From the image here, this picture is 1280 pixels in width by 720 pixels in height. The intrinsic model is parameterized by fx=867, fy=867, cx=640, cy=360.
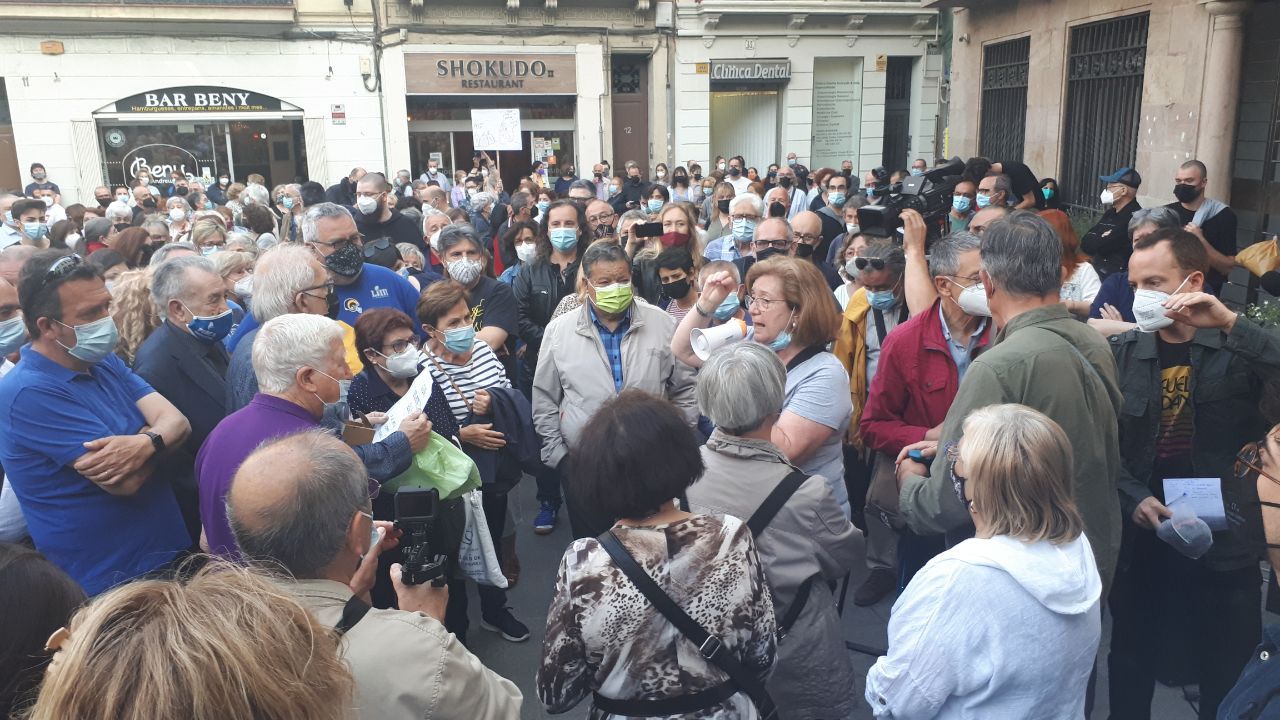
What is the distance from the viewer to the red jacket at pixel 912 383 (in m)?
3.68

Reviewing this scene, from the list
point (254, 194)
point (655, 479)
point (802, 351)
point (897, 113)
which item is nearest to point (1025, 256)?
point (802, 351)

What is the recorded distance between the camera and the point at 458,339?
4055 mm

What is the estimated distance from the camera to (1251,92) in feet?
26.6

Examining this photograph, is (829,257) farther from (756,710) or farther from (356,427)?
(756,710)

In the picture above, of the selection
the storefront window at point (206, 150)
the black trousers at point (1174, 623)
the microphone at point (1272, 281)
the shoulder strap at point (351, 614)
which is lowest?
the black trousers at point (1174, 623)

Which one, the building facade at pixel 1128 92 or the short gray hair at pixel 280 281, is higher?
the building facade at pixel 1128 92

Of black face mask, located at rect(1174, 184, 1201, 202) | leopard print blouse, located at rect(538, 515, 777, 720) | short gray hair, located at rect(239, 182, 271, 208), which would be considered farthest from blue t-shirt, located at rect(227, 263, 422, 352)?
short gray hair, located at rect(239, 182, 271, 208)

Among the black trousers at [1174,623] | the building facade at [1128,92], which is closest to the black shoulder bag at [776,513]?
the black trousers at [1174,623]

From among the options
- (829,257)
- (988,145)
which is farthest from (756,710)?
(988,145)

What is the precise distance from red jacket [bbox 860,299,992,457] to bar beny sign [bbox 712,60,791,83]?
17.3m

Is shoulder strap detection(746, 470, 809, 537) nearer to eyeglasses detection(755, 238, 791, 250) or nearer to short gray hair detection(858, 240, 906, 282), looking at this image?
short gray hair detection(858, 240, 906, 282)

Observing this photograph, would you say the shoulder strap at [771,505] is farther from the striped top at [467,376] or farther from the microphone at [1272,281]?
the microphone at [1272,281]

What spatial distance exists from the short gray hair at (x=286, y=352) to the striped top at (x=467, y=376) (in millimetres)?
1087

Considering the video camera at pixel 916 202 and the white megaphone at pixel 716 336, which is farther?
the video camera at pixel 916 202
